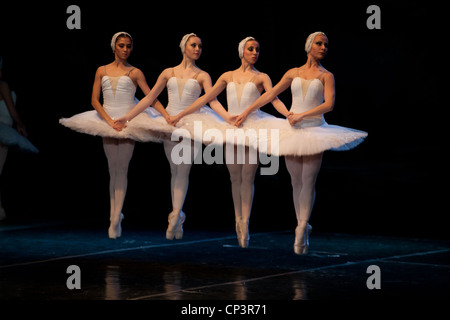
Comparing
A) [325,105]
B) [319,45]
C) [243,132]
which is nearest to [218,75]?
[243,132]

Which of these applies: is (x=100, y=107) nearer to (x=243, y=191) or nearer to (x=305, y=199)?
(x=243, y=191)

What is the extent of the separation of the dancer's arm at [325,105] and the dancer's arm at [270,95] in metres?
0.25

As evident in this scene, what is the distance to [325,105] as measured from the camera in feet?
20.4

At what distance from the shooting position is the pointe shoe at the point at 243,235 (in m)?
6.73

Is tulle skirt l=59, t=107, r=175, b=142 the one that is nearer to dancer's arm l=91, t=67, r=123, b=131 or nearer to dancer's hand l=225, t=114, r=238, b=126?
dancer's arm l=91, t=67, r=123, b=131

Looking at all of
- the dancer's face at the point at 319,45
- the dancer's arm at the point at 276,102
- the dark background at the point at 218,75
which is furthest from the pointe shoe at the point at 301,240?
the dark background at the point at 218,75

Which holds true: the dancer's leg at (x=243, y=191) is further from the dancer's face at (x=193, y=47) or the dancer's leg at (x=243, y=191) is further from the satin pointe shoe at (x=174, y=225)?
the dancer's face at (x=193, y=47)

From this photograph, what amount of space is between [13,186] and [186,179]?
478 cm

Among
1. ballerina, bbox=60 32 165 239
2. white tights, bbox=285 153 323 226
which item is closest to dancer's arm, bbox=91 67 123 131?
ballerina, bbox=60 32 165 239

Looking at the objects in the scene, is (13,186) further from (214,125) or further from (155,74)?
(214,125)

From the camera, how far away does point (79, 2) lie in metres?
9.96
